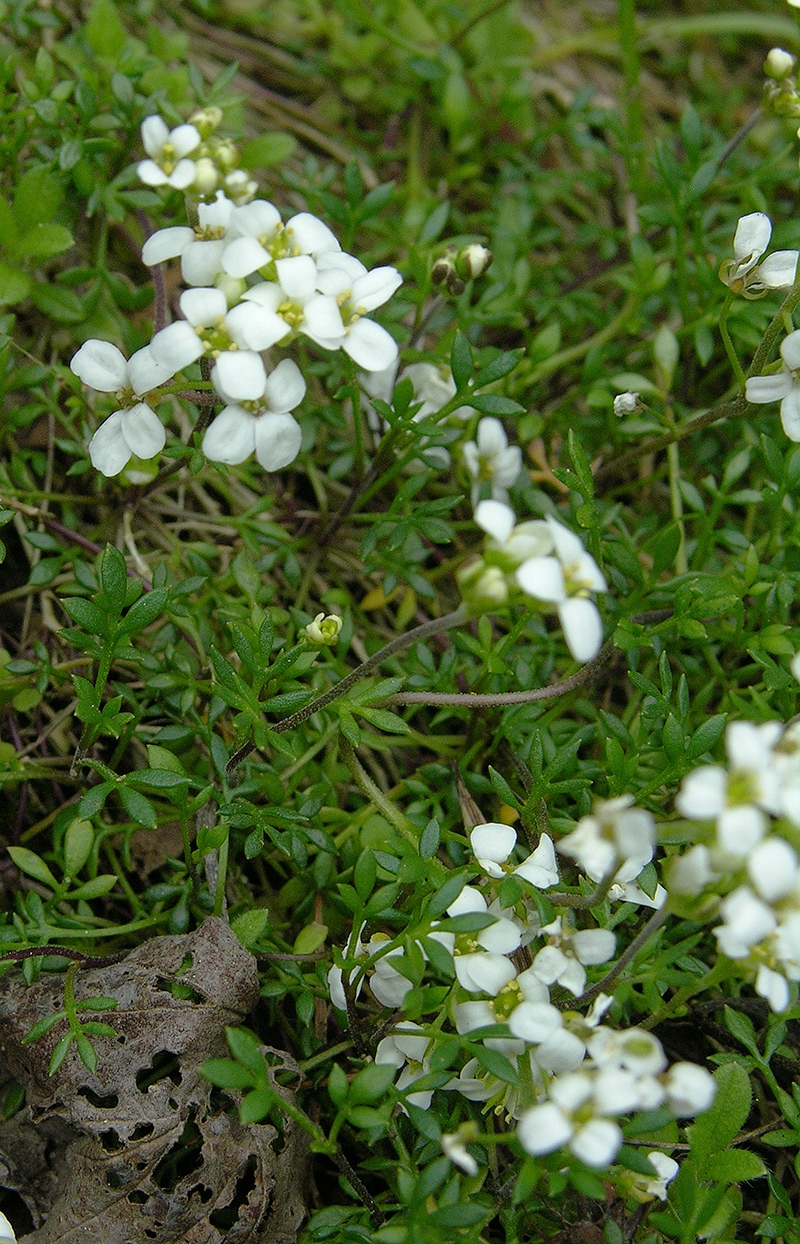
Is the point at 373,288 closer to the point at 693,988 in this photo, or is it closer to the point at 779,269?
the point at 779,269

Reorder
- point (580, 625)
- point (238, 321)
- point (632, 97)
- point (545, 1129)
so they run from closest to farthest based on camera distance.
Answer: point (545, 1129) < point (580, 625) < point (238, 321) < point (632, 97)

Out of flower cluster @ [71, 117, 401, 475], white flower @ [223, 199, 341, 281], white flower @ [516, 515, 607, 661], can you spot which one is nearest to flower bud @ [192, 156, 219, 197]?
flower cluster @ [71, 117, 401, 475]

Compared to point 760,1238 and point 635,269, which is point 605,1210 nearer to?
point 760,1238

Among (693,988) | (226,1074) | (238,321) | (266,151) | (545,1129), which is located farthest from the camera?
(266,151)

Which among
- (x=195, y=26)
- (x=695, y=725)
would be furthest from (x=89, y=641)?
(x=195, y=26)

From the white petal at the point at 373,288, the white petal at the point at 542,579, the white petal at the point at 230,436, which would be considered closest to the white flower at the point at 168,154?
the white petal at the point at 373,288

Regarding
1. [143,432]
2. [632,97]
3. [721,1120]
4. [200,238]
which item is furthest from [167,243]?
[721,1120]

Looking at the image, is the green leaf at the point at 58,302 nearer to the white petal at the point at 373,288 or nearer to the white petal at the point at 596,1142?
the white petal at the point at 373,288
